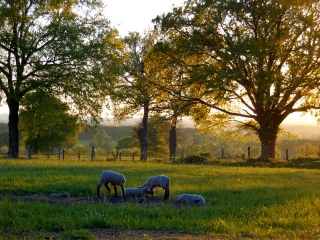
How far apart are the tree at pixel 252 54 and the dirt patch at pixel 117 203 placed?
2268cm

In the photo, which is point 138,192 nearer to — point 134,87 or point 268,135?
point 268,135

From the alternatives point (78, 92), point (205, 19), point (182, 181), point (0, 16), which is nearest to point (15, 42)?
point (0, 16)

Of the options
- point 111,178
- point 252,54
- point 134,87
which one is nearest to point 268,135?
point 252,54

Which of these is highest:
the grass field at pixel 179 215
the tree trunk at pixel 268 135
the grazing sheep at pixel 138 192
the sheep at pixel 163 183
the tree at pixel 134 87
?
the tree at pixel 134 87

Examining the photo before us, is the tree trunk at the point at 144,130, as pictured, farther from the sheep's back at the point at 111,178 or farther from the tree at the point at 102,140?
the tree at the point at 102,140

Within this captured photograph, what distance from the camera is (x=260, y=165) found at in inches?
1277

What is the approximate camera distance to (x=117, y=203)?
11.0 m

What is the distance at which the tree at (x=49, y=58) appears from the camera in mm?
32625

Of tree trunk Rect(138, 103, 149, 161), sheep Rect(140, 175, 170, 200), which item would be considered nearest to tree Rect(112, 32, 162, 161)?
tree trunk Rect(138, 103, 149, 161)

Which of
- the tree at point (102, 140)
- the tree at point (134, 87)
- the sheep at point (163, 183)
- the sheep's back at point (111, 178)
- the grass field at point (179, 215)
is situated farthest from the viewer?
the tree at point (102, 140)

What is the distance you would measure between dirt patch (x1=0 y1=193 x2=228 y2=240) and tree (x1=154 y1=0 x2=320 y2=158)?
2268cm

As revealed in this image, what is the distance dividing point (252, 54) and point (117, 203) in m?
23.6

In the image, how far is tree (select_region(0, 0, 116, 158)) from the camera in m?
32.6

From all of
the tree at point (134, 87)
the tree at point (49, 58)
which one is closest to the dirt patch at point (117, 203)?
the tree at point (49, 58)
